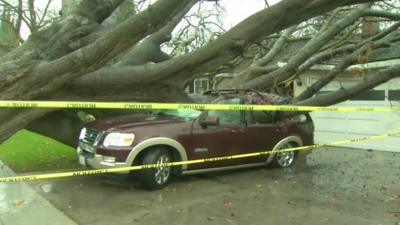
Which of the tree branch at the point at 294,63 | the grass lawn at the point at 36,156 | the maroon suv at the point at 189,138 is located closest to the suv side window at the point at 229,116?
the maroon suv at the point at 189,138

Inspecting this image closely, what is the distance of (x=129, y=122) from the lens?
9445 millimetres

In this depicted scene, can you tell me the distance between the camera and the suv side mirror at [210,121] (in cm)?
979

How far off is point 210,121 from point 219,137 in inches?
20.9

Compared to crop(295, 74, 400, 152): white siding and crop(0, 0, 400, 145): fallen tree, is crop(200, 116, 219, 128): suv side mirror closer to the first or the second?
crop(0, 0, 400, 145): fallen tree

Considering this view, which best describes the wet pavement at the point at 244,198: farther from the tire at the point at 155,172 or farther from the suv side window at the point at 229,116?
the suv side window at the point at 229,116

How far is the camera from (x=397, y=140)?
1484 centimetres

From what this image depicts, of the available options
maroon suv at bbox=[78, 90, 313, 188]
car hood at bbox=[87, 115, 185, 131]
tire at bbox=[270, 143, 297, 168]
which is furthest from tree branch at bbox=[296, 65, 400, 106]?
car hood at bbox=[87, 115, 185, 131]

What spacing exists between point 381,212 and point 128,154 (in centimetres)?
422

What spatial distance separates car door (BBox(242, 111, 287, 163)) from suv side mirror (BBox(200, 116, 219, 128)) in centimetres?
112

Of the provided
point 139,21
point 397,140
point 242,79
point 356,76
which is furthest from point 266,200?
point 356,76

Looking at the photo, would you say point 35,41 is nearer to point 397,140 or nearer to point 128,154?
point 128,154

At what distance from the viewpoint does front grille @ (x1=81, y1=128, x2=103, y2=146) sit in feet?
30.3

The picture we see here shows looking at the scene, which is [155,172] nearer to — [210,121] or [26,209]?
[210,121]

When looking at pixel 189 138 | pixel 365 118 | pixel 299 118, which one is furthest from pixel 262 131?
pixel 365 118
